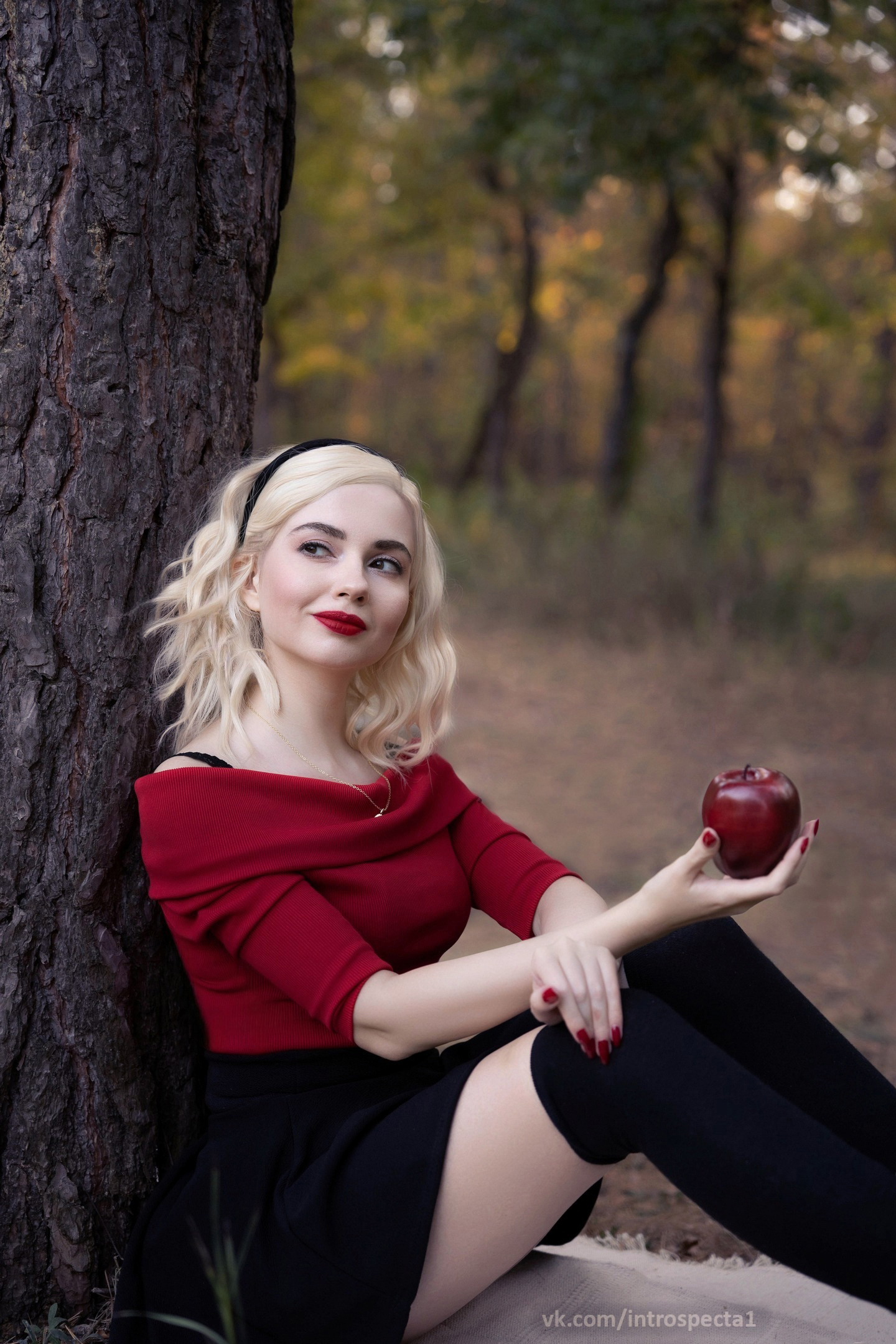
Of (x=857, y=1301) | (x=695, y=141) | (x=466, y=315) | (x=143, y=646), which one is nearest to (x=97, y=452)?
(x=143, y=646)

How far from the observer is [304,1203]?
166cm

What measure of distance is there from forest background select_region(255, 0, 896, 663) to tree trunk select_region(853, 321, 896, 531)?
0.21 metres

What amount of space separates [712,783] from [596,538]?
803cm

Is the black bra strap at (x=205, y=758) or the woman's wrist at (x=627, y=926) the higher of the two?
the black bra strap at (x=205, y=758)

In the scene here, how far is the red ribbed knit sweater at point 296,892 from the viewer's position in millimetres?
1688

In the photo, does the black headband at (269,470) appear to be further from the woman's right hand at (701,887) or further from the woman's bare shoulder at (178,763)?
the woman's right hand at (701,887)

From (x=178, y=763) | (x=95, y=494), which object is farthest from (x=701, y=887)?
(x=95, y=494)

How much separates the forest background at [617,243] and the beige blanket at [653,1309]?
4637 millimetres

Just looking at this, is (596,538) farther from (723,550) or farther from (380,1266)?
(380,1266)

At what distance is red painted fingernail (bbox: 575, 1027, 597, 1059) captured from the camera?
1596 millimetres

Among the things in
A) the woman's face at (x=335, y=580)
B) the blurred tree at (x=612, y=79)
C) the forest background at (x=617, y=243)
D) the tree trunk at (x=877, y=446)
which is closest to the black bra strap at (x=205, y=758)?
the woman's face at (x=335, y=580)

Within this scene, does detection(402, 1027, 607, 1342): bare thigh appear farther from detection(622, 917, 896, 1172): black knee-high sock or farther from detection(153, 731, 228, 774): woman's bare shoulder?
detection(153, 731, 228, 774): woman's bare shoulder

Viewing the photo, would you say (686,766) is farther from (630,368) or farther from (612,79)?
(630,368)

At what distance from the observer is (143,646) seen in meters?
1.98
